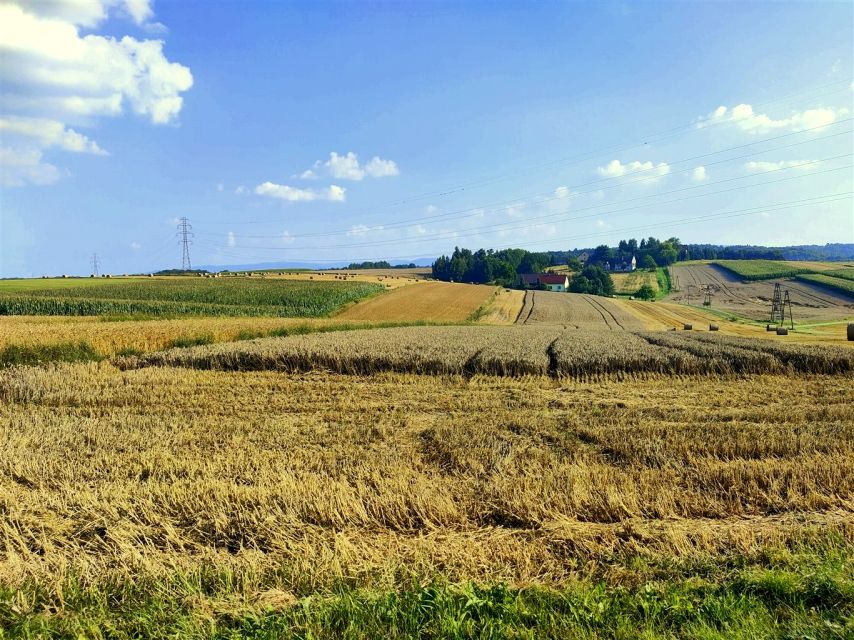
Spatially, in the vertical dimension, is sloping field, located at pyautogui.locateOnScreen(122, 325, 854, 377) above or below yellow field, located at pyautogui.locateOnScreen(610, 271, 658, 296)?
below

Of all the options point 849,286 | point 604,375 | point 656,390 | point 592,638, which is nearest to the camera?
point 592,638

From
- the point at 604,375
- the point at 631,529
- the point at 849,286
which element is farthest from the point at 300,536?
the point at 849,286

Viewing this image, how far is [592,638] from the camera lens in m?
3.83

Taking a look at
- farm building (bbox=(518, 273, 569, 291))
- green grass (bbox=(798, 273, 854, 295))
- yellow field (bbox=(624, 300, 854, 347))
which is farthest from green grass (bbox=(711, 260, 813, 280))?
yellow field (bbox=(624, 300, 854, 347))

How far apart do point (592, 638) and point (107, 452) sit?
27.2 feet

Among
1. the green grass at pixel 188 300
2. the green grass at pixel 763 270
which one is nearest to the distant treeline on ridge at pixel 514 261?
the green grass at pixel 763 270

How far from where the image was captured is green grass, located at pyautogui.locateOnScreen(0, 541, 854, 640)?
3.97 m

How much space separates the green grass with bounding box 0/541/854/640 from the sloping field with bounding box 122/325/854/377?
11.8 metres

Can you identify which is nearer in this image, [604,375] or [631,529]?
[631,529]

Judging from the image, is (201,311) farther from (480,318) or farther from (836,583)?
(836,583)

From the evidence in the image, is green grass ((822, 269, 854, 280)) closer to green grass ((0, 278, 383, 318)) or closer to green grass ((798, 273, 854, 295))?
green grass ((798, 273, 854, 295))

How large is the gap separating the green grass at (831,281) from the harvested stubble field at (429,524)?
8455cm

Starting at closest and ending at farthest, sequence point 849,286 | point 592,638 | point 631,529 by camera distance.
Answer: point 592,638
point 631,529
point 849,286

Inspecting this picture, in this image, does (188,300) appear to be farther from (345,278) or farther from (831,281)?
(831,281)
